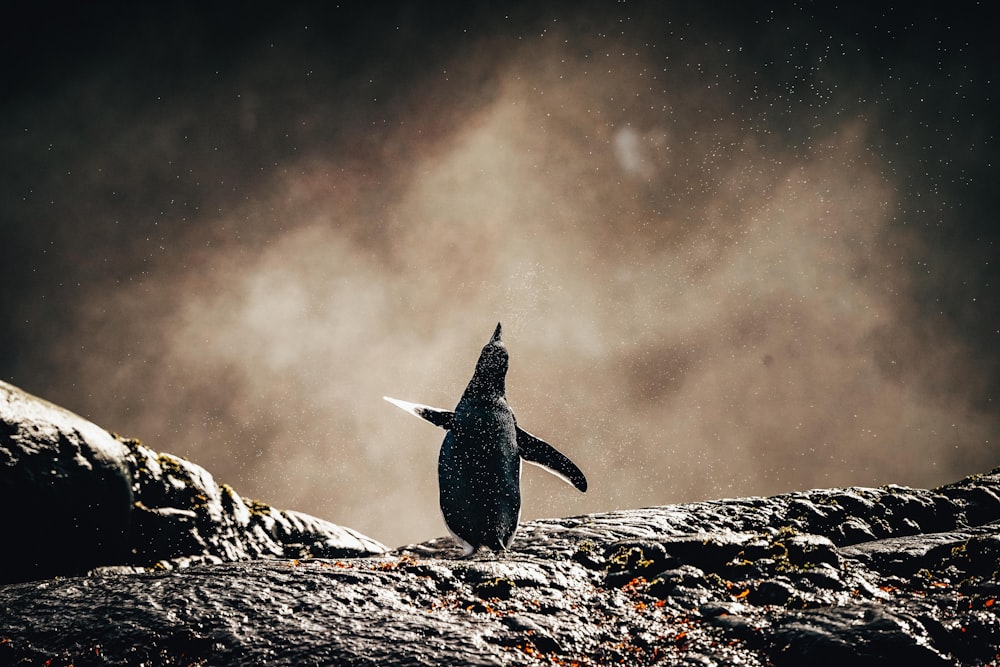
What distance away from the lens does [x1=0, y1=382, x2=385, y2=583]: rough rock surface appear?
5.18m

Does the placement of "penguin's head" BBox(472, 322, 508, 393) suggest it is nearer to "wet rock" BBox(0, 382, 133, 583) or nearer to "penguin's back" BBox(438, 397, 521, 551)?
"penguin's back" BBox(438, 397, 521, 551)

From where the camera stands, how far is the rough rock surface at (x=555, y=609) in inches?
149

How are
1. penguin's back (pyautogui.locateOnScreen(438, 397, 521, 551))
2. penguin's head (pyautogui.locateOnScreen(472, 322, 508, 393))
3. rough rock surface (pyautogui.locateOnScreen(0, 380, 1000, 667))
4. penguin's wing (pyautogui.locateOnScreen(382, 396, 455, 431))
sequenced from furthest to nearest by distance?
penguin's wing (pyautogui.locateOnScreen(382, 396, 455, 431)), penguin's head (pyautogui.locateOnScreen(472, 322, 508, 393)), penguin's back (pyautogui.locateOnScreen(438, 397, 521, 551)), rough rock surface (pyautogui.locateOnScreen(0, 380, 1000, 667))

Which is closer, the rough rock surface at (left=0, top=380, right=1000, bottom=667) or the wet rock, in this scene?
the rough rock surface at (left=0, top=380, right=1000, bottom=667)

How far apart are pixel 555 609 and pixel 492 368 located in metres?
4.52

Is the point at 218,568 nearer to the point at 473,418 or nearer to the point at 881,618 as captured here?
the point at 473,418

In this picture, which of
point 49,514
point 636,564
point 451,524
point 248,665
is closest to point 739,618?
point 636,564

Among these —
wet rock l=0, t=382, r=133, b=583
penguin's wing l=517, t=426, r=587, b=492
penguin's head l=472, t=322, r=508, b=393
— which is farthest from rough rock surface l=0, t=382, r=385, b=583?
penguin's wing l=517, t=426, r=587, b=492

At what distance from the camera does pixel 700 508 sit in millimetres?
9570

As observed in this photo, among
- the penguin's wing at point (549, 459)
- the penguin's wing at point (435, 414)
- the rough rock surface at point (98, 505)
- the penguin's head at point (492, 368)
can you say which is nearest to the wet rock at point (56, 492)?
the rough rock surface at point (98, 505)

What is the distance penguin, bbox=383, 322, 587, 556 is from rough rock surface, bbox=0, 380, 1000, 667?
0.95 meters

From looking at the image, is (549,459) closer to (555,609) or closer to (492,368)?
(492,368)

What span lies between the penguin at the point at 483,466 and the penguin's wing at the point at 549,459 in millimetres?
817

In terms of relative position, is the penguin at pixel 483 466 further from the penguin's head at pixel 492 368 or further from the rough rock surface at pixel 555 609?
the rough rock surface at pixel 555 609
